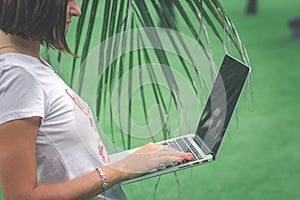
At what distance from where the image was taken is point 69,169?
2.16ft

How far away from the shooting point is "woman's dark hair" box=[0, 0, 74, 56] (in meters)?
0.61

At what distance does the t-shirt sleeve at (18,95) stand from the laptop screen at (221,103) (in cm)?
28

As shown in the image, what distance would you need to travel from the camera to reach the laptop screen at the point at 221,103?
30.4 inches

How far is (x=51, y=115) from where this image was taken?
622mm

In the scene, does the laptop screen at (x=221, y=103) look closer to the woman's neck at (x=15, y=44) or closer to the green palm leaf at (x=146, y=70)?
the green palm leaf at (x=146, y=70)

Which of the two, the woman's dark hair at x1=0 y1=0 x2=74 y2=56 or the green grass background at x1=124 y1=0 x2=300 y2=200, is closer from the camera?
the woman's dark hair at x1=0 y1=0 x2=74 y2=56

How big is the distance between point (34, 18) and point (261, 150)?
78.7 inches

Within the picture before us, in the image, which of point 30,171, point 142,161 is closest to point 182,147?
point 142,161

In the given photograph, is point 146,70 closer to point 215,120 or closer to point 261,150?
point 215,120

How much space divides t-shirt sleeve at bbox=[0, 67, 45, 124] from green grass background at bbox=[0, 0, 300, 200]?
0.86 m

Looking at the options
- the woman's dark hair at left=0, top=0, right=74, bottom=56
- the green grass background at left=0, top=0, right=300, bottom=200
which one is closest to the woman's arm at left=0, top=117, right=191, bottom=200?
the woman's dark hair at left=0, top=0, right=74, bottom=56

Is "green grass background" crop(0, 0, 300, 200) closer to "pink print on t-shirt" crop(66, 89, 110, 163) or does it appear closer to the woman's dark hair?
"pink print on t-shirt" crop(66, 89, 110, 163)

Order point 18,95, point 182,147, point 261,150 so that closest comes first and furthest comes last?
1. point 18,95
2. point 182,147
3. point 261,150

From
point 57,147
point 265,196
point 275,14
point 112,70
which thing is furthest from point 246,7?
point 57,147
